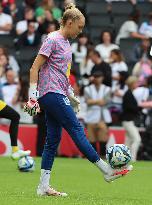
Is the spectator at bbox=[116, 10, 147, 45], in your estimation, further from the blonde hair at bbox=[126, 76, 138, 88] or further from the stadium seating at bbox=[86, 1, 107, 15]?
the blonde hair at bbox=[126, 76, 138, 88]

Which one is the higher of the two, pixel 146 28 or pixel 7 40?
pixel 146 28

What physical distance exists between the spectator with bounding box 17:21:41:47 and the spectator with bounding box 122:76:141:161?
4306 millimetres

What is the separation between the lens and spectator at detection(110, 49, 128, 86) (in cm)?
2214

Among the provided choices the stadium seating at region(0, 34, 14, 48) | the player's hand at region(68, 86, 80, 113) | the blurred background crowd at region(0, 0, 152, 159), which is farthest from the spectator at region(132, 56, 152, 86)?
the player's hand at region(68, 86, 80, 113)

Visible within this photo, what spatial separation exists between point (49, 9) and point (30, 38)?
3.92ft

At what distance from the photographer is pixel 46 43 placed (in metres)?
10.0

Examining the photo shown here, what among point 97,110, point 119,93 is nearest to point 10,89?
point 97,110

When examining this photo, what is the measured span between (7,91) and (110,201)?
38.8 ft

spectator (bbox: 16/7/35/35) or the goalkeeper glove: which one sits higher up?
spectator (bbox: 16/7/35/35)

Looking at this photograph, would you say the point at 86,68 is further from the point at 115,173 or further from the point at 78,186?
the point at 115,173

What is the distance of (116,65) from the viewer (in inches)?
885

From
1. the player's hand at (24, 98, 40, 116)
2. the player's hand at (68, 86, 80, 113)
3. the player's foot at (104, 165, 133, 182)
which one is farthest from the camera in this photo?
the player's hand at (68, 86, 80, 113)

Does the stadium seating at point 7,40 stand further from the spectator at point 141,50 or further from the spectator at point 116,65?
the spectator at point 116,65

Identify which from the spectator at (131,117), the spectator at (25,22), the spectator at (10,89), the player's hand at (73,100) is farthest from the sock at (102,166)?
the spectator at (25,22)
